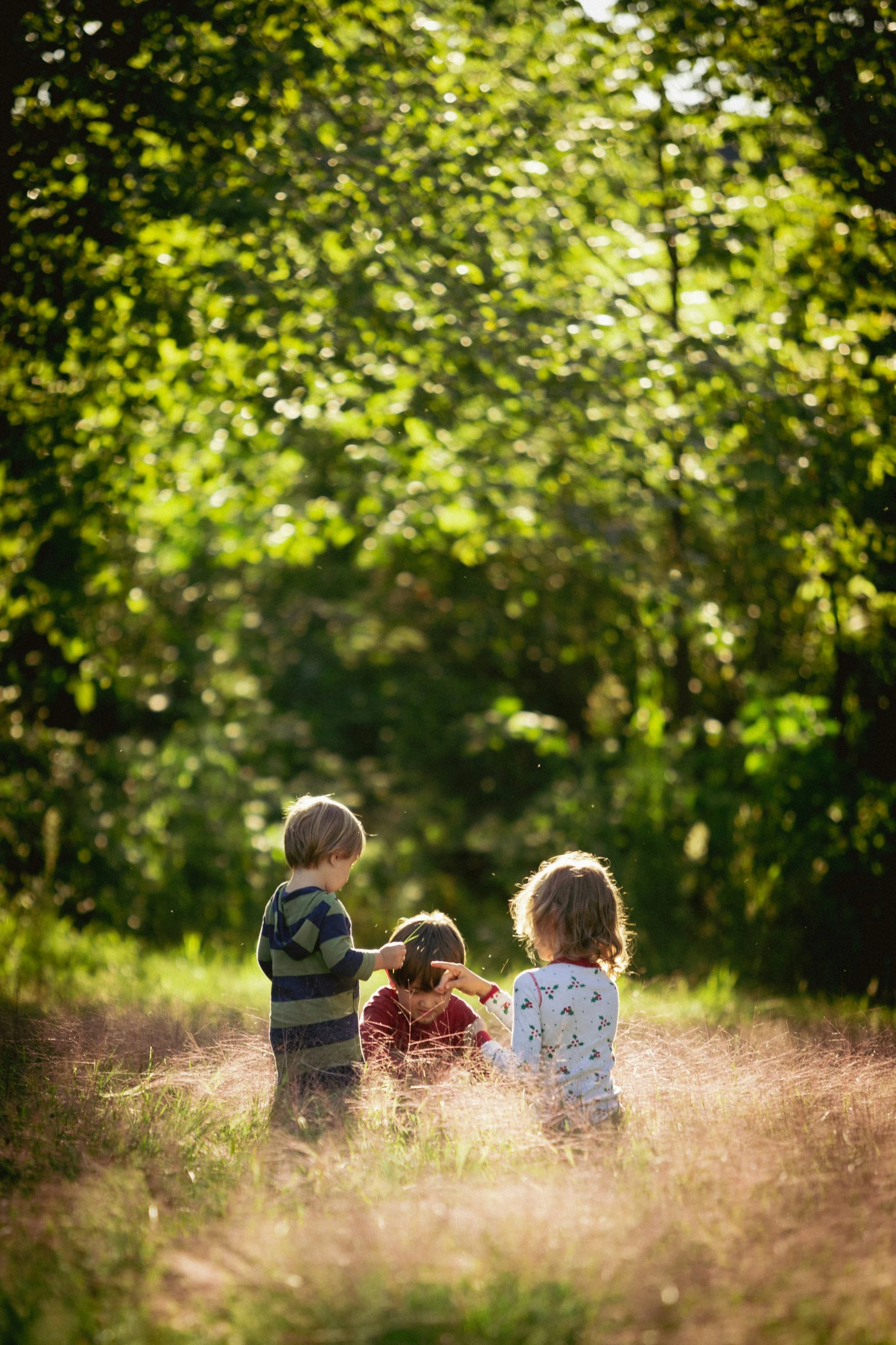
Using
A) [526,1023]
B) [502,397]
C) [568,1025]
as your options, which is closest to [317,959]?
[526,1023]

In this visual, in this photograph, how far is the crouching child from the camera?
10.6 feet

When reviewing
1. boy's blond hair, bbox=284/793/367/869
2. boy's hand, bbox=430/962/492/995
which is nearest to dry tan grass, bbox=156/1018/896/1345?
boy's hand, bbox=430/962/492/995

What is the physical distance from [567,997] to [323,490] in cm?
626

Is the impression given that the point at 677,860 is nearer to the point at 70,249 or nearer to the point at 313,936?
the point at 313,936

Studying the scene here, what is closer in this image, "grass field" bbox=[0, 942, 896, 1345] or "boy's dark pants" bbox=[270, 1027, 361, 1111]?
"grass field" bbox=[0, 942, 896, 1345]

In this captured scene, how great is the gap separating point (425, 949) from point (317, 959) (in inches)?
14.8

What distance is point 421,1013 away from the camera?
3625mm

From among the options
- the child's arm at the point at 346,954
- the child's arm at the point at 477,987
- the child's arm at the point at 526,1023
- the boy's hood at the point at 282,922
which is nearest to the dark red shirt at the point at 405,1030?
the child's arm at the point at 477,987

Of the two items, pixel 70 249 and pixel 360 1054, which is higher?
pixel 70 249

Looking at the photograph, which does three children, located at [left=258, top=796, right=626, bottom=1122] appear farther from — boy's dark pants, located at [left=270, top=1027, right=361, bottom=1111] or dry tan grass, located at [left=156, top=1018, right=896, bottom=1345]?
dry tan grass, located at [left=156, top=1018, right=896, bottom=1345]

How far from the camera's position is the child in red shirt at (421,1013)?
11.4 feet

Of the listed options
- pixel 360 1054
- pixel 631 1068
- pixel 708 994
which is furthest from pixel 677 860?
pixel 360 1054

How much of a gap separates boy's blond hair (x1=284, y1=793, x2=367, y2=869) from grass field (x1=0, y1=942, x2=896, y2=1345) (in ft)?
2.30

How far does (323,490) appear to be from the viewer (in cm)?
884
